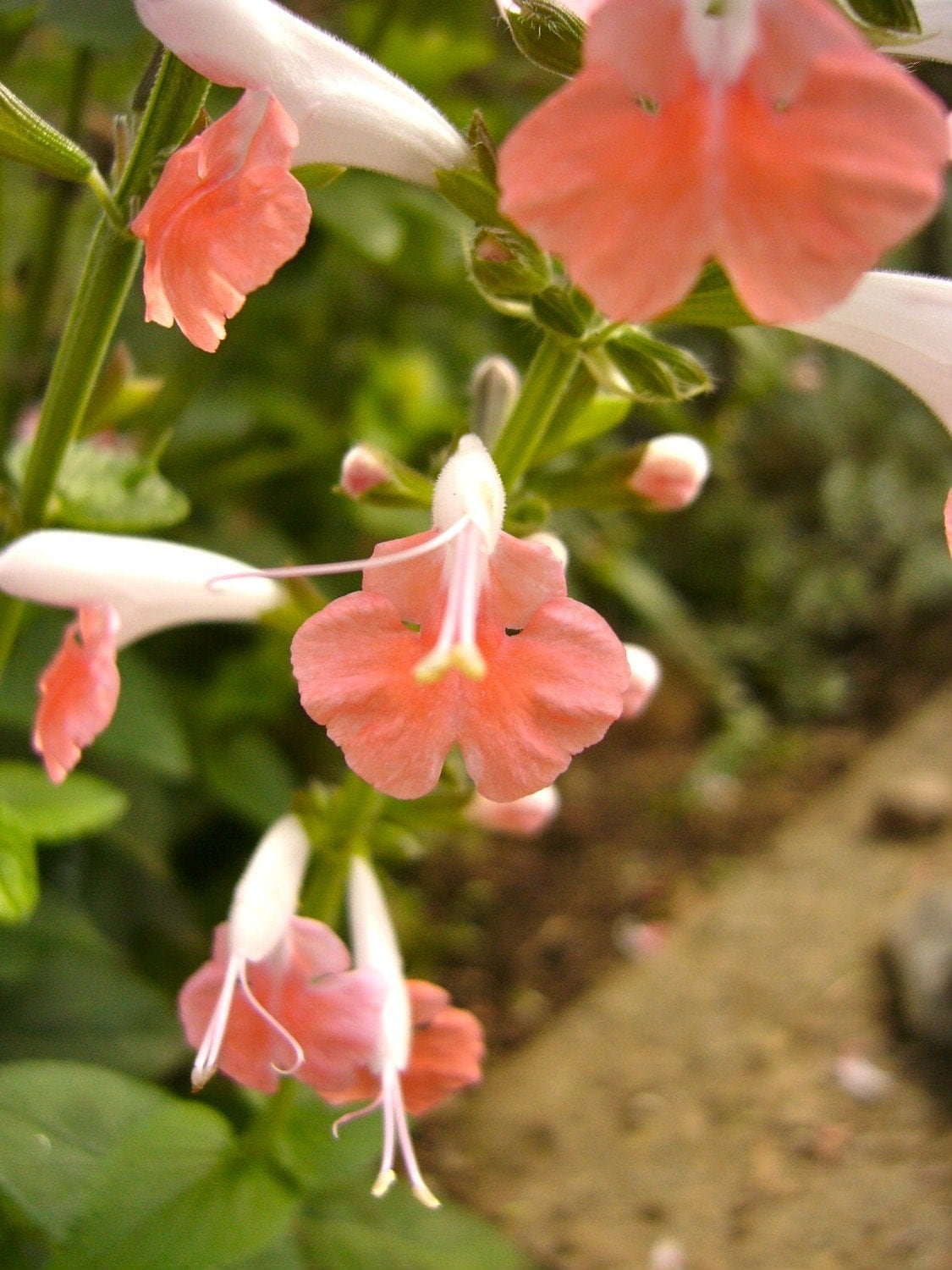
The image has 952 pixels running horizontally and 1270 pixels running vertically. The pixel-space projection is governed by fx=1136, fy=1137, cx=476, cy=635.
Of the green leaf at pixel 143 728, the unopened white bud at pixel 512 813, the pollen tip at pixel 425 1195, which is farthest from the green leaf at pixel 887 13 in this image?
the green leaf at pixel 143 728

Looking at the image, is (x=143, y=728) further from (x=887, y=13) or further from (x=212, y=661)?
(x=887, y=13)

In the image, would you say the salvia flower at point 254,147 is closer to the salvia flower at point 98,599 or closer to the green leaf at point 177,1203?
the salvia flower at point 98,599

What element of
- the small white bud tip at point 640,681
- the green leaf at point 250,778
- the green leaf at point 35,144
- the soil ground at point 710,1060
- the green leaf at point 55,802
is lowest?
the soil ground at point 710,1060

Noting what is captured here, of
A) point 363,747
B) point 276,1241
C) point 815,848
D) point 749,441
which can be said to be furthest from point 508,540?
point 749,441

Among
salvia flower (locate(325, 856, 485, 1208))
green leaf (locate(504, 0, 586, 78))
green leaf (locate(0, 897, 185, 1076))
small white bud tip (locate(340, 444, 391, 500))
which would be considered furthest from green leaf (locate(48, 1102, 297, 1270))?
green leaf (locate(504, 0, 586, 78))

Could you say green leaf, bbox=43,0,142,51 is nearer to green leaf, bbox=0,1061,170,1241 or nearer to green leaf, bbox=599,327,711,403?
green leaf, bbox=599,327,711,403

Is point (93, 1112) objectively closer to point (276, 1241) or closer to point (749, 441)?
point (276, 1241)
